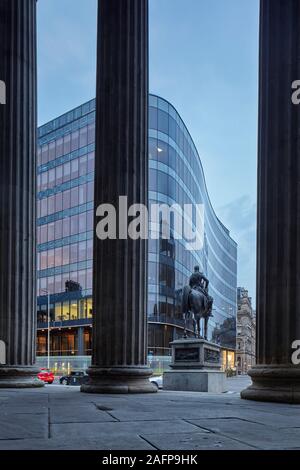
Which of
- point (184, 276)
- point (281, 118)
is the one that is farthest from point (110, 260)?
point (184, 276)

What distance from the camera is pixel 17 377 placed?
18328 millimetres

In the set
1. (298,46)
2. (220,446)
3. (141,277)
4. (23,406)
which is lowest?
(23,406)

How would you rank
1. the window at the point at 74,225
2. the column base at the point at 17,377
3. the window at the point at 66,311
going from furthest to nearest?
the window at the point at 66,311 → the window at the point at 74,225 → the column base at the point at 17,377

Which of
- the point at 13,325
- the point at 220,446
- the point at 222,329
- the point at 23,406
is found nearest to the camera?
the point at 220,446

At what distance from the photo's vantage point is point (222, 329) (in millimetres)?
129750

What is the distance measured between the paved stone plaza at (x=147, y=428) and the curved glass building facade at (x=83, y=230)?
5568 cm

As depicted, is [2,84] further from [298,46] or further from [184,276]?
[184,276]

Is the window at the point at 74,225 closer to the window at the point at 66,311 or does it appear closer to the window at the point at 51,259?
the window at the point at 51,259

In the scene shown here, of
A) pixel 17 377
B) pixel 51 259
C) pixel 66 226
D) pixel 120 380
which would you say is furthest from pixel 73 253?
pixel 120 380

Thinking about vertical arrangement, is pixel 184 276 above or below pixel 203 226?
below

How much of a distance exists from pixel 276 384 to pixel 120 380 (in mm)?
4893

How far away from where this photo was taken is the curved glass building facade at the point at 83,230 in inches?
2667

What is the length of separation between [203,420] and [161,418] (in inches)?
26.6

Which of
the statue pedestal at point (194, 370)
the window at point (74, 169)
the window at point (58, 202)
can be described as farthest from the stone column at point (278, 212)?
the window at point (58, 202)
